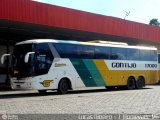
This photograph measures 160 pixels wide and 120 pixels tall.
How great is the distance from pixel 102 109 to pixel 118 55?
13.3 m

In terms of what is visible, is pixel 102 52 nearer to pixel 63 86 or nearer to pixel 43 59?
pixel 63 86

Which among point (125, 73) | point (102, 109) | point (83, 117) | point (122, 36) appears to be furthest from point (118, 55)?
point (83, 117)

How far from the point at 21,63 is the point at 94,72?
5172mm

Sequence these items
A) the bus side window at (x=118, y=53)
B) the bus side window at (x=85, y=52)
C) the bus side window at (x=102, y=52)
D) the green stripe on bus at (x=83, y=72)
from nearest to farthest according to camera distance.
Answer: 1. the green stripe on bus at (x=83, y=72)
2. the bus side window at (x=85, y=52)
3. the bus side window at (x=102, y=52)
4. the bus side window at (x=118, y=53)

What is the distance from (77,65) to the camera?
2386cm

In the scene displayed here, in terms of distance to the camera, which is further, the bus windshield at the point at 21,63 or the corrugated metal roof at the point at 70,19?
the corrugated metal roof at the point at 70,19

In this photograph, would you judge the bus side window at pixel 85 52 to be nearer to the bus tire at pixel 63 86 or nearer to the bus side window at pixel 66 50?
the bus side window at pixel 66 50

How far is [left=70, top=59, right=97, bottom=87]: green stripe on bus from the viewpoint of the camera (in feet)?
78.1

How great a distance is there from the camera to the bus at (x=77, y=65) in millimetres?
21516

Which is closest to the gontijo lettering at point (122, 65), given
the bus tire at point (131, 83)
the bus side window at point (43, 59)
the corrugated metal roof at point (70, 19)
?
the bus tire at point (131, 83)

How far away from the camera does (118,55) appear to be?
27.0 metres

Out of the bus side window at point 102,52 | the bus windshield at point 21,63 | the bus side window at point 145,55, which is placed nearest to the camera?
the bus windshield at point 21,63

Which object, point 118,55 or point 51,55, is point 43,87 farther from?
point 118,55

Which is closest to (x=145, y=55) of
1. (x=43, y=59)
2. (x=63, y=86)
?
(x=63, y=86)
